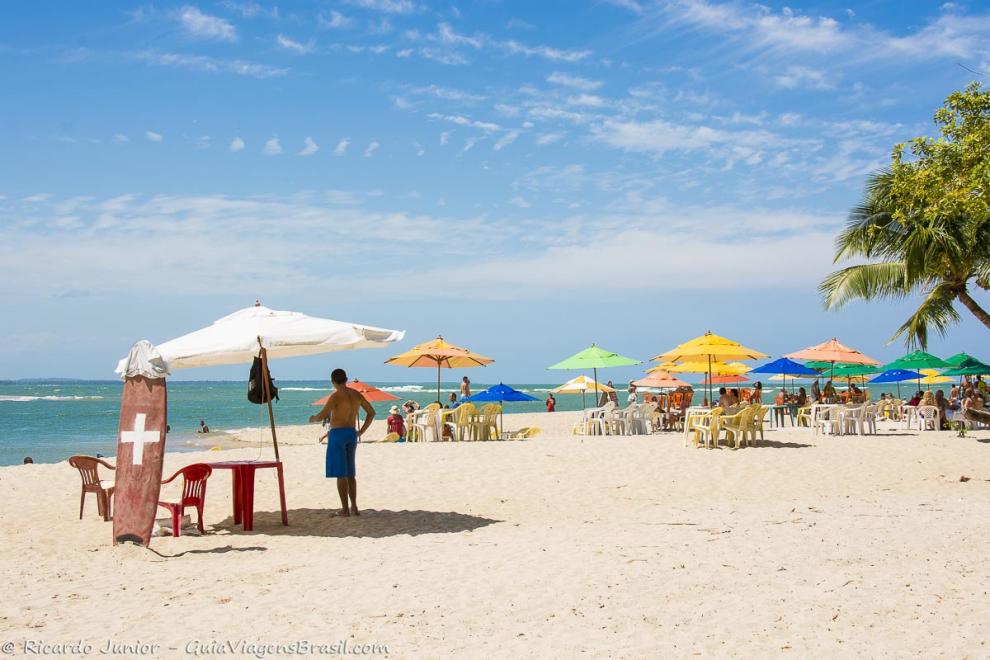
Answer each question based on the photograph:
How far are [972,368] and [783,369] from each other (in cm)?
537

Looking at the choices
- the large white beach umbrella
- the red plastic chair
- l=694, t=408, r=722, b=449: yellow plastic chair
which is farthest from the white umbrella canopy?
l=694, t=408, r=722, b=449: yellow plastic chair

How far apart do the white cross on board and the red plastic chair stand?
58 centimetres

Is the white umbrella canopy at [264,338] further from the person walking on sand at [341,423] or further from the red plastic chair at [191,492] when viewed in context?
the red plastic chair at [191,492]

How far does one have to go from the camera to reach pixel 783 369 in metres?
23.6

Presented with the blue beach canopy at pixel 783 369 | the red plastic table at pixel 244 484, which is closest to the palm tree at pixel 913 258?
the blue beach canopy at pixel 783 369

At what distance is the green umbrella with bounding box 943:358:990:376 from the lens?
23.8 metres

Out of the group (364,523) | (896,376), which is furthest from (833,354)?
(364,523)

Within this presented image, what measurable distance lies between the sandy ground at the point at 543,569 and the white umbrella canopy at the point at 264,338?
1.66 m

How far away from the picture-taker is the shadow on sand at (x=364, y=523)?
817 cm

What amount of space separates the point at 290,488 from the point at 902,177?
8577 millimetres

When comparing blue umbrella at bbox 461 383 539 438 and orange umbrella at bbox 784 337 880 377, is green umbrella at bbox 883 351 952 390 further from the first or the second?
blue umbrella at bbox 461 383 539 438

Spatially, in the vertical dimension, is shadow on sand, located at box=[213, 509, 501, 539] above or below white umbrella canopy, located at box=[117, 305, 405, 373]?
below

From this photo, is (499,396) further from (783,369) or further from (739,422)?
(783,369)

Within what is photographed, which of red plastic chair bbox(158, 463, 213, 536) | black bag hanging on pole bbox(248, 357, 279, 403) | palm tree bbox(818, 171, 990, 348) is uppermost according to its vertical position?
palm tree bbox(818, 171, 990, 348)
